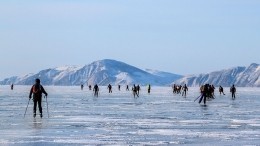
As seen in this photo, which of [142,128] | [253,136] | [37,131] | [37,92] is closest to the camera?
[253,136]

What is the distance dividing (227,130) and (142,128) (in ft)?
8.61

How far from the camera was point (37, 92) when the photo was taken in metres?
26.4

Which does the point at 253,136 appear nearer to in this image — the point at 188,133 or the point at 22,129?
the point at 188,133

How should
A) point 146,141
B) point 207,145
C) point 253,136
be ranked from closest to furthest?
point 207,145 < point 146,141 < point 253,136

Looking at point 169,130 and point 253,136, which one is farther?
Result: point 169,130

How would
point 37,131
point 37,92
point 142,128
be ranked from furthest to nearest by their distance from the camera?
point 37,92
point 142,128
point 37,131

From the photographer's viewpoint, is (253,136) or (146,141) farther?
(253,136)

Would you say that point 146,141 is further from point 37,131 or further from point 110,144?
point 37,131

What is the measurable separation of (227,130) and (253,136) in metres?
2.17

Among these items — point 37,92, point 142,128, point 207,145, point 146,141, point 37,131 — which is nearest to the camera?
point 207,145

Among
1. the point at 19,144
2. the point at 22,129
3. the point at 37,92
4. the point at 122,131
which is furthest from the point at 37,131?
the point at 37,92

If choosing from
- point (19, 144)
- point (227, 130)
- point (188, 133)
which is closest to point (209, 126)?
point (227, 130)

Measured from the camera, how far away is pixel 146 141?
15.6m

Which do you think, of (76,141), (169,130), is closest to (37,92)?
(169,130)
